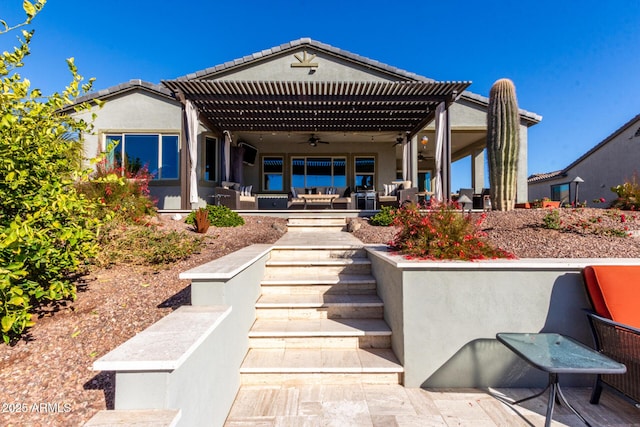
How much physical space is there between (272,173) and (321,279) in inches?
372

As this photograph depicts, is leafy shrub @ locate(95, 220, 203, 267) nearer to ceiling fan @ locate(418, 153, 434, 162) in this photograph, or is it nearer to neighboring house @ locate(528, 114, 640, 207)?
ceiling fan @ locate(418, 153, 434, 162)

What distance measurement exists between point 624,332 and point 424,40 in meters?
17.1

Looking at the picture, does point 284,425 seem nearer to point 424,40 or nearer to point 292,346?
point 292,346

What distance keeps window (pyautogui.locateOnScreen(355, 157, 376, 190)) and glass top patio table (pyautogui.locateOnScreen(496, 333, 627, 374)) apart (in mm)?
10233

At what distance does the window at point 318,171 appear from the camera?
12234 millimetres

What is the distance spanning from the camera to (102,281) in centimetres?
316

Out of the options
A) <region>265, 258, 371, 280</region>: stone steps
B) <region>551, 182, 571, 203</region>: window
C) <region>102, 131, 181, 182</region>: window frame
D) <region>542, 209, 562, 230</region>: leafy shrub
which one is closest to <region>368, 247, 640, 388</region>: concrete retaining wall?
<region>265, 258, 371, 280</region>: stone steps

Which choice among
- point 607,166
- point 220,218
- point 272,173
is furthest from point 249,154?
point 607,166

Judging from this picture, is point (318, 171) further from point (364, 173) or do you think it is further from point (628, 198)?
point (628, 198)

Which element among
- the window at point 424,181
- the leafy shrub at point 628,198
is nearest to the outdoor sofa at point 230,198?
the leafy shrub at point 628,198

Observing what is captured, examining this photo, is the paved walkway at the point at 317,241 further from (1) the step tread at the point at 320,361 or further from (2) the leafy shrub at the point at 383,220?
(1) the step tread at the point at 320,361

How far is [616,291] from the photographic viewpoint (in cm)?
218

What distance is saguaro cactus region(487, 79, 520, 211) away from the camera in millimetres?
6133

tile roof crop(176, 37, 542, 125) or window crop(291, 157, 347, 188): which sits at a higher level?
tile roof crop(176, 37, 542, 125)
